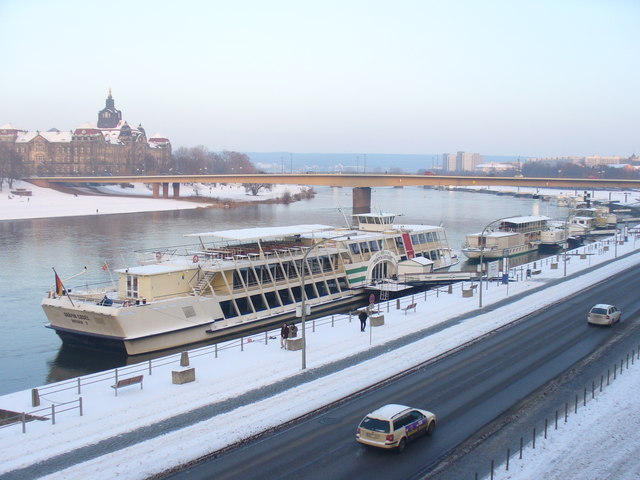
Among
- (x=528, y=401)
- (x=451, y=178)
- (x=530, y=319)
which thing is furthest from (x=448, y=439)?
(x=451, y=178)

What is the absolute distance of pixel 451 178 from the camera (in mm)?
130750

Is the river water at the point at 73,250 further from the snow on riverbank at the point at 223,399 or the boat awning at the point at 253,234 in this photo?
the snow on riverbank at the point at 223,399

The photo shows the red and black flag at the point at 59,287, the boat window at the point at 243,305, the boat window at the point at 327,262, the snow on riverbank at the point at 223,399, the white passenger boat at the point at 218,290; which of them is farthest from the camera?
the boat window at the point at 327,262

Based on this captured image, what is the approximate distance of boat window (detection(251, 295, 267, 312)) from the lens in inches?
1639

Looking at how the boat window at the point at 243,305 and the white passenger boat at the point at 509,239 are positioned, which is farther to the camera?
the white passenger boat at the point at 509,239

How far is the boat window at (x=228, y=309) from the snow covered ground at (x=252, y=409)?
458 centimetres

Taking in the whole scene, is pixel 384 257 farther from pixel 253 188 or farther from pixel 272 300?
pixel 253 188

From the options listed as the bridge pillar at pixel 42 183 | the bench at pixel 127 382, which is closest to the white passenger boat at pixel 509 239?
the bench at pixel 127 382

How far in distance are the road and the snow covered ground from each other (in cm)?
97

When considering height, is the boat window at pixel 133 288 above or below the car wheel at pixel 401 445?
above

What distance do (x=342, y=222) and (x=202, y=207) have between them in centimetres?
4324

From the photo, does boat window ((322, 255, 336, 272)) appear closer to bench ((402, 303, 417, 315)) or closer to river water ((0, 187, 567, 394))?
bench ((402, 303, 417, 315))

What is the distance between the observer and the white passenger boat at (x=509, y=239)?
77500 mm

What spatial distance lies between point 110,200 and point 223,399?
416 feet
